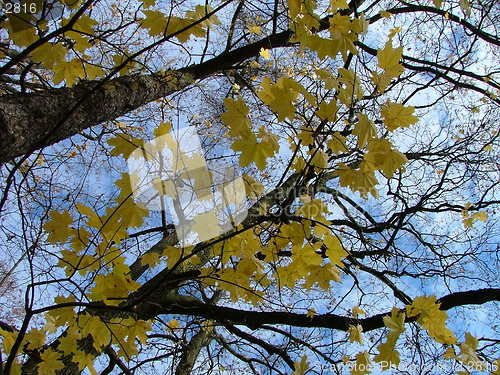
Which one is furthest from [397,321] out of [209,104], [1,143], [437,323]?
[209,104]

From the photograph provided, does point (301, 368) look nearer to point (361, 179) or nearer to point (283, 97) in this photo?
point (361, 179)

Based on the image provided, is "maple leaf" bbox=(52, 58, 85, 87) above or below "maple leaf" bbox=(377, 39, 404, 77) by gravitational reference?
above

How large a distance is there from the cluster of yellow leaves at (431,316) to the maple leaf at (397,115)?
2.76ft

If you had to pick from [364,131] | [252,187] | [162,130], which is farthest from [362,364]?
[162,130]

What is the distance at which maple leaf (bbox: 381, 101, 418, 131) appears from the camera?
4.31 feet

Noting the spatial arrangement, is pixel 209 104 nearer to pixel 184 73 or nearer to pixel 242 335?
pixel 184 73

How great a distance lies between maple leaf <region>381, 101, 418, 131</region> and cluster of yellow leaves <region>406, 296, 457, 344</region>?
0.84 meters

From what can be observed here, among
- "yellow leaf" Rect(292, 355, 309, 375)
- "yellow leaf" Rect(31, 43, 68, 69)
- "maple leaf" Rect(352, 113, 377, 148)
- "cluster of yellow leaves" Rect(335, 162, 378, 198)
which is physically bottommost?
"yellow leaf" Rect(292, 355, 309, 375)

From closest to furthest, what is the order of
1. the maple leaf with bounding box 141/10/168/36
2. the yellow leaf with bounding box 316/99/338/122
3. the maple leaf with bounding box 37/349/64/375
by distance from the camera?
the yellow leaf with bounding box 316/99/338/122 → the maple leaf with bounding box 141/10/168/36 → the maple leaf with bounding box 37/349/64/375

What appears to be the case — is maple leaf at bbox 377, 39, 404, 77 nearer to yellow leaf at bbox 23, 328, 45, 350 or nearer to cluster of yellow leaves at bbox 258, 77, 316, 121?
cluster of yellow leaves at bbox 258, 77, 316, 121

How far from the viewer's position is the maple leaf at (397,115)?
4.31 ft

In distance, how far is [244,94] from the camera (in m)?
4.56

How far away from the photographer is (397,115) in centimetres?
133

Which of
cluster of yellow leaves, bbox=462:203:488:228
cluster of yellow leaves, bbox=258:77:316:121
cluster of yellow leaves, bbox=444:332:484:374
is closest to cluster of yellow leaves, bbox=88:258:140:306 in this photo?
cluster of yellow leaves, bbox=258:77:316:121
